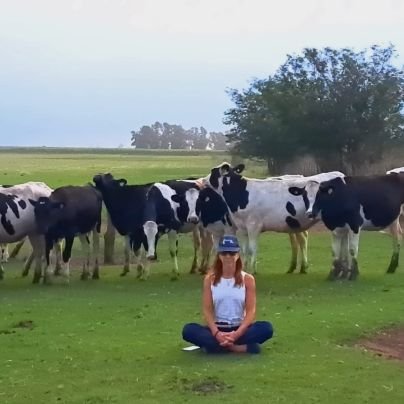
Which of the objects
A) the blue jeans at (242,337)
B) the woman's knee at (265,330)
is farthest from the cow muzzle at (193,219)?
the woman's knee at (265,330)

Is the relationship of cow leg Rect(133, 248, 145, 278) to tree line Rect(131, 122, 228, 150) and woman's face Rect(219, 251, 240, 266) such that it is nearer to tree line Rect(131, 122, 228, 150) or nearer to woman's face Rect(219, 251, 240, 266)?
woman's face Rect(219, 251, 240, 266)

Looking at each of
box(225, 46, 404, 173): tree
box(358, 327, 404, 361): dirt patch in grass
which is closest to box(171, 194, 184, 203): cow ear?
box(358, 327, 404, 361): dirt patch in grass

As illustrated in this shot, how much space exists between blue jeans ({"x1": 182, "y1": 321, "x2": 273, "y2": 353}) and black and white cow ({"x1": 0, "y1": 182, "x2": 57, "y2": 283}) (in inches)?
378

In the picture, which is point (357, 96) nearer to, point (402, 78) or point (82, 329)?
point (402, 78)

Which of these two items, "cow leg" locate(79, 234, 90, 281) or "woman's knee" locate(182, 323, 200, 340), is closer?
"woman's knee" locate(182, 323, 200, 340)

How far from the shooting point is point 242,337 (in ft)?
37.9

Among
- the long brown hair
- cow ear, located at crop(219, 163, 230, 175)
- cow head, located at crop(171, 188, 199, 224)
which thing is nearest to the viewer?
the long brown hair

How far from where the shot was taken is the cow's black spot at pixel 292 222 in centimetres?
2106

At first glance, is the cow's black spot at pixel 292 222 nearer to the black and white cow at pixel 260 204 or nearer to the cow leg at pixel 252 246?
the black and white cow at pixel 260 204

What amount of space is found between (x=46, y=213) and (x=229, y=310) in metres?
9.88

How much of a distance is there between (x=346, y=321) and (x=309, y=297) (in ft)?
10.4

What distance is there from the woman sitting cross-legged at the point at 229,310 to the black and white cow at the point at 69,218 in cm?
941

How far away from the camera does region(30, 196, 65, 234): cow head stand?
67.2 ft

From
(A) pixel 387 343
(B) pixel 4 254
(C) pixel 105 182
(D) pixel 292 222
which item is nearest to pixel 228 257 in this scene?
(A) pixel 387 343
